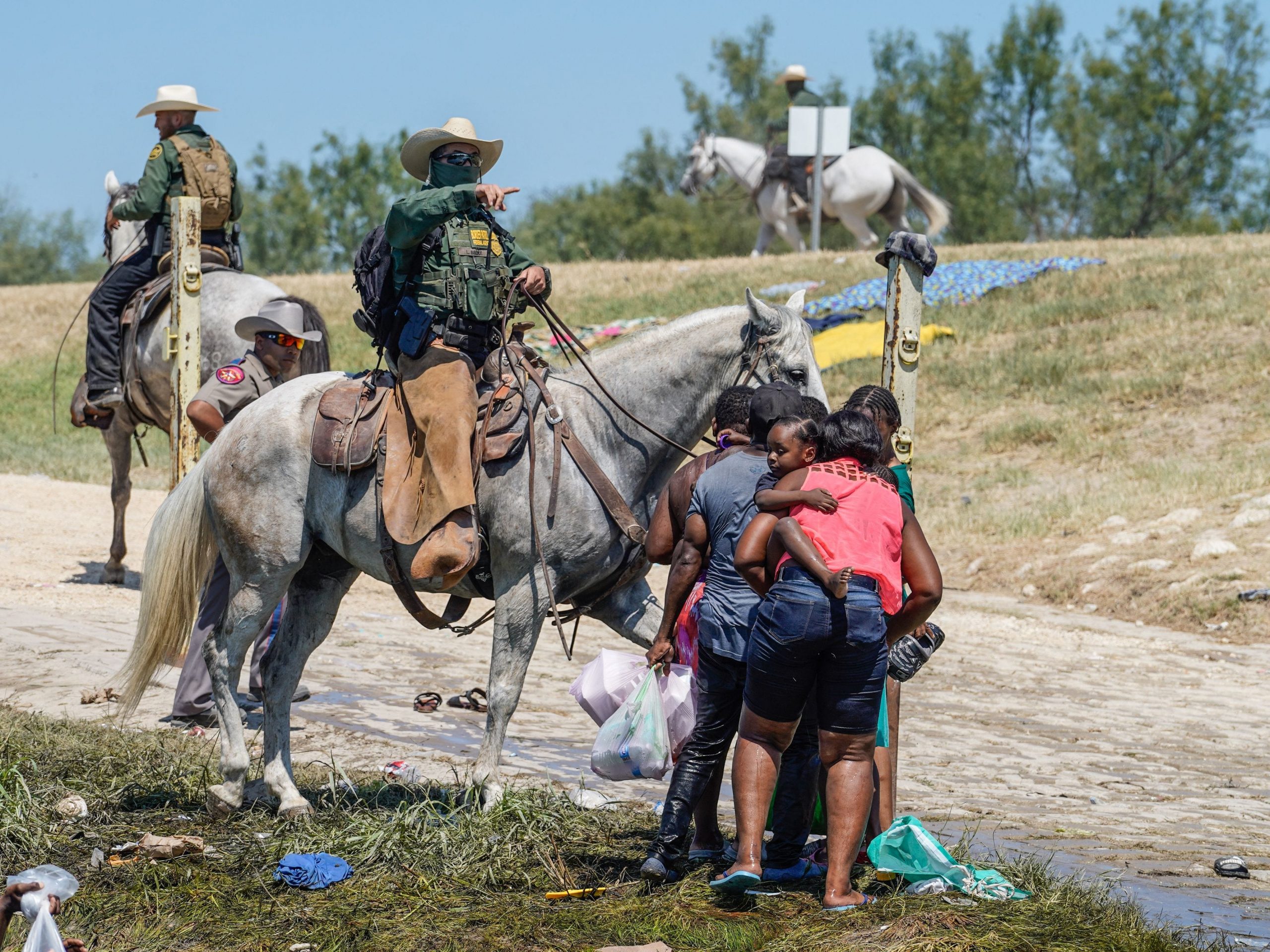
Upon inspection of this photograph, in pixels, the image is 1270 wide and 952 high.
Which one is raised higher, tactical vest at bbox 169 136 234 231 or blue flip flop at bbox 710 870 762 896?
tactical vest at bbox 169 136 234 231

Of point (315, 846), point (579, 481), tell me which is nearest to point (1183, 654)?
point (579, 481)

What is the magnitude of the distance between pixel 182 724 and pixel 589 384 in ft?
10.7

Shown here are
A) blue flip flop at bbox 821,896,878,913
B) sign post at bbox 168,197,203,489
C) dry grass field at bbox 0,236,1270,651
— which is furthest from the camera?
dry grass field at bbox 0,236,1270,651

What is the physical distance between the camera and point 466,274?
6.19 metres

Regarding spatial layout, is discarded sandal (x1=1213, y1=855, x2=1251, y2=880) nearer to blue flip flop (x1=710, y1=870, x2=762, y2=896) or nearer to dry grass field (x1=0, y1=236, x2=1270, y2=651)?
blue flip flop (x1=710, y1=870, x2=762, y2=896)

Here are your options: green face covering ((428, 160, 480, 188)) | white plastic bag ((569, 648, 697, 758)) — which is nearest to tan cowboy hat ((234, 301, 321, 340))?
green face covering ((428, 160, 480, 188))

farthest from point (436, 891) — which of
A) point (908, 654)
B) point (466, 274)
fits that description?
point (466, 274)

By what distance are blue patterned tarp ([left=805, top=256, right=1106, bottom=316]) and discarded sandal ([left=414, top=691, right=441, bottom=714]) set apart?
15556 mm

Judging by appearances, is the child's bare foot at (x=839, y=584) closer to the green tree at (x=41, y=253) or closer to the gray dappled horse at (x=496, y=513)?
the gray dappled horse at (x=496, y=513)

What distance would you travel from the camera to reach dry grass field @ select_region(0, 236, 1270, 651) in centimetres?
1411

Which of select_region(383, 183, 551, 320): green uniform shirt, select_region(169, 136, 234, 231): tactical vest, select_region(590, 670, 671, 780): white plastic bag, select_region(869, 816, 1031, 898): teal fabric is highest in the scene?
select_region(169, 136, 234, 231): tactical vest

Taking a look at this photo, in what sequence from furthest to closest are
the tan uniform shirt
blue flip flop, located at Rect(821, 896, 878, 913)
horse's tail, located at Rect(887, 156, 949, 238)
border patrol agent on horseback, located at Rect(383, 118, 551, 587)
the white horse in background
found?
the white horse in background, horse's tail, located at Rect(887, 156, 949, 238), the tan uniform shirt, border patrol agent on horseback, located at Rect(383, 118, 551, 587), blue flip flop, located at Rect(821, 896, 878, 913)

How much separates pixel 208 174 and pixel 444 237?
17.5ft

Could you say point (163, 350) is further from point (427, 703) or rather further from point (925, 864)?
point (925, 864)
